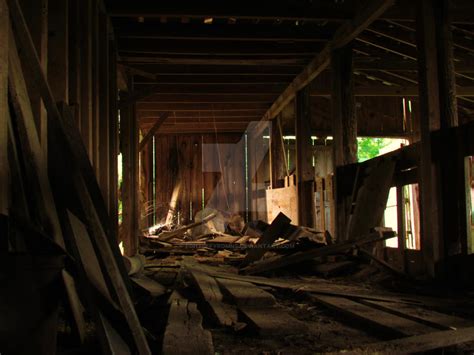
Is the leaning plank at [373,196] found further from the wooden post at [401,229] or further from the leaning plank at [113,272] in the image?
the leaning plank at [113,272]

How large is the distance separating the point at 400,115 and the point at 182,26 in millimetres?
8561

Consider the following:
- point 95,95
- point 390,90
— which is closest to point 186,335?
point 95,95

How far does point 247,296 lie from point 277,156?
909cm

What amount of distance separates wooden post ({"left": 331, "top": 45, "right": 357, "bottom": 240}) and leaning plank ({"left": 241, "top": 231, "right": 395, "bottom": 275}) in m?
1.80

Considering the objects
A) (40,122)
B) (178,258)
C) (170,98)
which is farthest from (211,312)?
(170,98)

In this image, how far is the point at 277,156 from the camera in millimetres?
12570

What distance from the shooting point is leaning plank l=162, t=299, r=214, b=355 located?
2277mm

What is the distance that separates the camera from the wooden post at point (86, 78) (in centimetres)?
458

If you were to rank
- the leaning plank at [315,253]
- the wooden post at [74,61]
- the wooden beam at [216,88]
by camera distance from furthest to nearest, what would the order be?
the wooden beam at [216,88]
the leaning plank at [315,253]
the wooden post at [74,61]

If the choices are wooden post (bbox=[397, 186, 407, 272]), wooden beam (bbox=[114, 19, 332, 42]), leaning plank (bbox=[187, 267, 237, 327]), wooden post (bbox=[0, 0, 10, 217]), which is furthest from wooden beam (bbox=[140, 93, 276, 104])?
wooden post (bbox=[0, 0, 10, 217])

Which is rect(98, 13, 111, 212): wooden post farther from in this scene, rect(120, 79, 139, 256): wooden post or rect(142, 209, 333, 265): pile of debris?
rect(142, 209, 333, 265): pile of debris

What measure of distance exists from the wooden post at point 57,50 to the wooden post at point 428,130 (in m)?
3.47

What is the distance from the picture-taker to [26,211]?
8.13 feet

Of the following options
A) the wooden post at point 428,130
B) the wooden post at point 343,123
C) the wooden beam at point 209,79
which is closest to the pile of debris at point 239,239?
the wooden post at point 343,123
